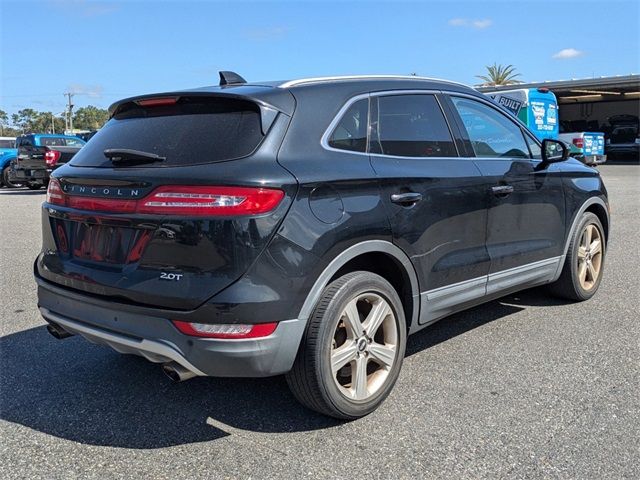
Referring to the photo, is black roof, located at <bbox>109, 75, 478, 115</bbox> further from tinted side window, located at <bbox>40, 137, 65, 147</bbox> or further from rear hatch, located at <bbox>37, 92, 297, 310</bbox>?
tinted side window, located at <bbox>40, 137, 65, 147</bbox>

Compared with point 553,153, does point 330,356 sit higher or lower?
lower

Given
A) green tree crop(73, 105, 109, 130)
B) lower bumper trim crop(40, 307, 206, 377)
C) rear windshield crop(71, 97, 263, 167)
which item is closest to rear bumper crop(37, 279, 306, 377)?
lower bumper trim crop(40, 307, 206, 377)

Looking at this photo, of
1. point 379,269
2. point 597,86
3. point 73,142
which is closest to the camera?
point 379,269

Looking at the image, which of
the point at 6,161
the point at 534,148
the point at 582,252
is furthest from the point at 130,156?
the point at 6,161

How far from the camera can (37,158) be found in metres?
17.7

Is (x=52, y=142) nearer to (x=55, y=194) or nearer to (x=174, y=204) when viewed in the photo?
(x=55, y=194)

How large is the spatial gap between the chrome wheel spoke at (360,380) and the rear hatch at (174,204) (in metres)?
0.91

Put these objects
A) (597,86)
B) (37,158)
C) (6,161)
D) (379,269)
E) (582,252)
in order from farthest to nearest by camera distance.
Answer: (597,86), (6,161), (37,158), (582,252), (379,269)

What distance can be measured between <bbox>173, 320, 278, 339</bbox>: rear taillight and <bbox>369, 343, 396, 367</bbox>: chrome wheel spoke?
79 centimetres

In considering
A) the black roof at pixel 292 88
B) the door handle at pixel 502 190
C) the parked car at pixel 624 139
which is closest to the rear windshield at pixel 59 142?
the black roof at pixel 292 88

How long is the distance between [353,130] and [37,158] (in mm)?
16636

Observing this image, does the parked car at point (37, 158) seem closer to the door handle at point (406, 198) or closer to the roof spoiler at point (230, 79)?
the roof spoiler at point (230, 79)

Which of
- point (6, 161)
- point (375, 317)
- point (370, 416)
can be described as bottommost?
point (370, 416)

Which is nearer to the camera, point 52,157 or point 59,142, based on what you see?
point 52,157
